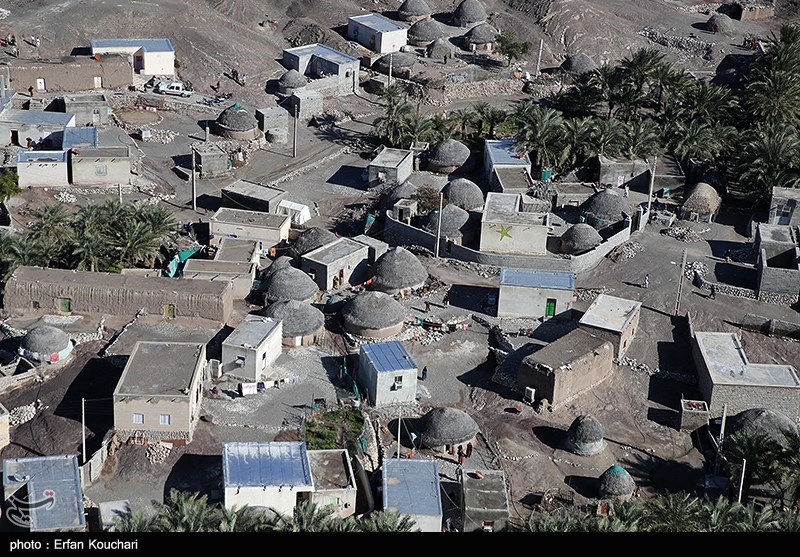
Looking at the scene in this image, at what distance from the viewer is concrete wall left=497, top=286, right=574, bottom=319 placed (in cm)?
6044

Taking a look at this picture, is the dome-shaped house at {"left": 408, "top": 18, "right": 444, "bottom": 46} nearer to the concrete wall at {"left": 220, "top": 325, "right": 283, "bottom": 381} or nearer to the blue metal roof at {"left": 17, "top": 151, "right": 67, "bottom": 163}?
the blue metal roof at {"left": 17, "top": 151, "right": 67, "bottom": 163}

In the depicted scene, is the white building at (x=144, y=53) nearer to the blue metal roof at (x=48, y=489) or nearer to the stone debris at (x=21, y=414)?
the stone debris at (x=21, y=414)

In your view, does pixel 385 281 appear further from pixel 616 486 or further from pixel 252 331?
→ pixel 616 486

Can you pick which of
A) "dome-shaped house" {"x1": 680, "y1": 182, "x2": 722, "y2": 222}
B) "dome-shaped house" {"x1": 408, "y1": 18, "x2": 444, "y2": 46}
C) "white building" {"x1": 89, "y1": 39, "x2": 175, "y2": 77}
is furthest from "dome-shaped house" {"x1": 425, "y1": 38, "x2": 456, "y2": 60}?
"dome-shaped house" {"x1": 680, "y1": 182, "x2": 722, "y2": 222}

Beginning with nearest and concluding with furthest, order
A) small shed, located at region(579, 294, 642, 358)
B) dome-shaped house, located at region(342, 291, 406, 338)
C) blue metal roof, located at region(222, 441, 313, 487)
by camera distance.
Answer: blue metal roof, located at region(222, 441, 313, 487), dome-shaped house, located at region(342, 291, 406, 338), small shed, located at region(579, 294, 642, 358)

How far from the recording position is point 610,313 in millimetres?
59156

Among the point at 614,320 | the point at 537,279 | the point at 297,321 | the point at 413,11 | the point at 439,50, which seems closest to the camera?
the point at 297,321

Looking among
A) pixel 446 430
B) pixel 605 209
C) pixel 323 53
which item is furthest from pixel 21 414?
pixel 323 53

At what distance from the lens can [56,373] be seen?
5294 centimetres

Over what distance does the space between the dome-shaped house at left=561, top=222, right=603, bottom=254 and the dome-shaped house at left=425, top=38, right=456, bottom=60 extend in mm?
35495

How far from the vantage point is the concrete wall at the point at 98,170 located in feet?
239

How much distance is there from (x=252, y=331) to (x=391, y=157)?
27106 millimetres

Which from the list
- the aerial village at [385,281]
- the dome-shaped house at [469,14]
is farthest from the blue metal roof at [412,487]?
the dome-shaped house at [469,14]
